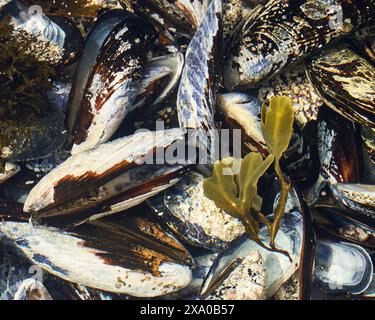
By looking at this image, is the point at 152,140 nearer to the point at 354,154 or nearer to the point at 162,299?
the point at 162,299

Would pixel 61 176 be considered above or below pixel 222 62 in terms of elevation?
below

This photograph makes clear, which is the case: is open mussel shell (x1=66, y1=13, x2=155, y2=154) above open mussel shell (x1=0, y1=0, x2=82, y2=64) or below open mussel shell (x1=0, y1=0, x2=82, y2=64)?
below

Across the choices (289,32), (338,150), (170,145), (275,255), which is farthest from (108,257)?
(289,32)

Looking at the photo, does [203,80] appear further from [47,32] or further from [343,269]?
[343,269]

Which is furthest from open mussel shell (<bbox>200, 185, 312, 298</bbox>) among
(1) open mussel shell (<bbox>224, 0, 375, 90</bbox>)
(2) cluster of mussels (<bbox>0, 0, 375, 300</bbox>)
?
(1) open mussel shell (<bbox>224, 0, 375, 90</bbox>)

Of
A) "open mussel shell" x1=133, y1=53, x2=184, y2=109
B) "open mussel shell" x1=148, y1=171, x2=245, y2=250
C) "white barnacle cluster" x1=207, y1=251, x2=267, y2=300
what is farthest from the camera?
"open mussel shell" x1=133, y1=53, x2=184, y2=109

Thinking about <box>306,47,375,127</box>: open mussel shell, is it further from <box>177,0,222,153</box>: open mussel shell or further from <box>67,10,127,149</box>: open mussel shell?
<box>67,10,127,149</box>: open mussel shell

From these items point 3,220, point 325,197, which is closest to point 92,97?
point 3,220

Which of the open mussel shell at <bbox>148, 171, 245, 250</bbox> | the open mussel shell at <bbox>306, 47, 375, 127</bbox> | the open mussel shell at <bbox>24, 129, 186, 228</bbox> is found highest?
the open mussel shell at <bbox>306, 47, 375, 127</bbox>
